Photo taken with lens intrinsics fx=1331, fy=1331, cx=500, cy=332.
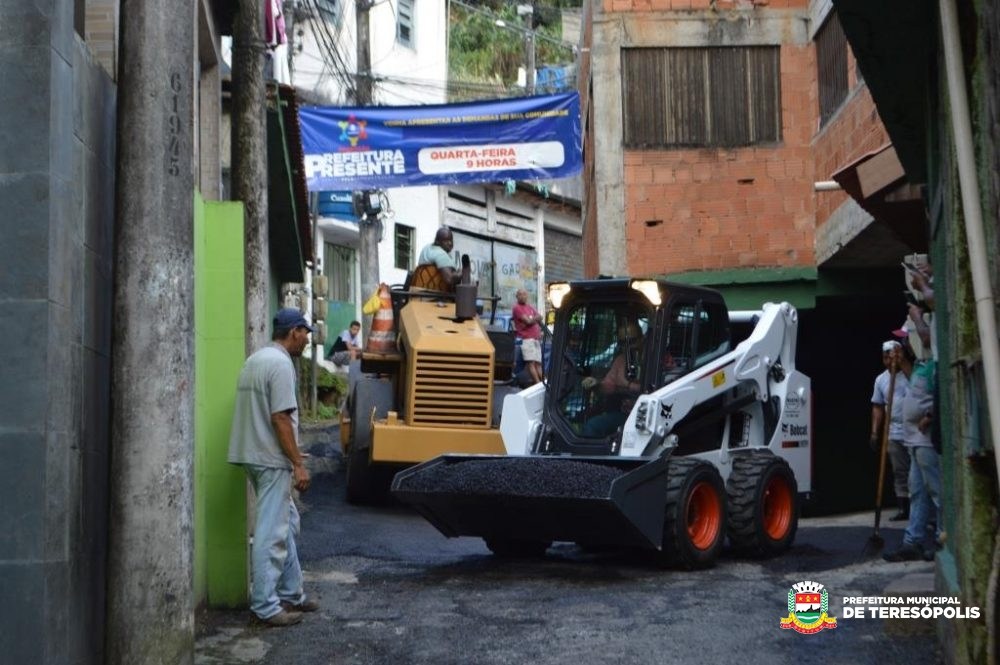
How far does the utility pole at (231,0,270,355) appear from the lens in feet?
35.6

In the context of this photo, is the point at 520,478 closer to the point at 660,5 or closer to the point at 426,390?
the point at 426,390

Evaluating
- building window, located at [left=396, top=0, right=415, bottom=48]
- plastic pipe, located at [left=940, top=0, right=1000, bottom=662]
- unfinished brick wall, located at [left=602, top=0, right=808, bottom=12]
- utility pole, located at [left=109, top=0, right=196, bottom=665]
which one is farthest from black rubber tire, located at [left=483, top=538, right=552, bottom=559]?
building window, located at [left=396, top=0, right=415, bottom=48]

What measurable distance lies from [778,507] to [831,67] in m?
6.65

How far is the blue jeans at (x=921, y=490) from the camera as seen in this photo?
10.1 m

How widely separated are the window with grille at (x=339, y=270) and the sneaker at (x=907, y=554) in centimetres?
2210

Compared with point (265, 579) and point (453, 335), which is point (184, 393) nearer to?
point (265, 579)

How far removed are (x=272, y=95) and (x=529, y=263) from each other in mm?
25743

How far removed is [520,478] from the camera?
9.79 meters

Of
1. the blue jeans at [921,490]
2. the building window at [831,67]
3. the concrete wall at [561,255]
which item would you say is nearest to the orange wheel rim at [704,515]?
the blue jeans at [921,490]

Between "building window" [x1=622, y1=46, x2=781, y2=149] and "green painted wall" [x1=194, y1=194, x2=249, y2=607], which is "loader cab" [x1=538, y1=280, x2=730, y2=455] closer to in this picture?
"green painted wall" [x1=194, y1=194, x2=249, y2=607]

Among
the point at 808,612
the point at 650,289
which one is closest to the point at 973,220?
the point at 808,612

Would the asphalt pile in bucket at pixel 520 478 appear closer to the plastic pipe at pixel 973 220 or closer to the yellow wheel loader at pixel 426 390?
the yellow wheel loader at pixel 426 390

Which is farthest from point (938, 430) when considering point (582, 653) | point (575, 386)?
point (575, 386)

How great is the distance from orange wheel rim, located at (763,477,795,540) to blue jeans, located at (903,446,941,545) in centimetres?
133
